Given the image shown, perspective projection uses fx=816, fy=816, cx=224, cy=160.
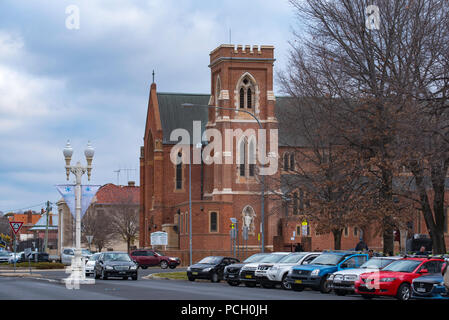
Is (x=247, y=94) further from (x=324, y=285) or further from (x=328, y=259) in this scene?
(x=324, y=285)

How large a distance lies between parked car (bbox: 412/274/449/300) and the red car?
25.4 inches

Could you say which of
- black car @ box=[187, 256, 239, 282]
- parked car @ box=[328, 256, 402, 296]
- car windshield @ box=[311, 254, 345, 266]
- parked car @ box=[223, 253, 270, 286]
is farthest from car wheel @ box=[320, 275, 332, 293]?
black car @ box=[187, 256, 239, 282]

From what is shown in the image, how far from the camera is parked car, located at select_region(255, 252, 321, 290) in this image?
105 feet

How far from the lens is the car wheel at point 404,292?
25391 millimetres

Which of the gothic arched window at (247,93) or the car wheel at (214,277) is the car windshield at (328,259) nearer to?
the car wheel at (214,277)

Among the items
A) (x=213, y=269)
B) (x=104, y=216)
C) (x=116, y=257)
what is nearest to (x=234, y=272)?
(x=213, y=269)

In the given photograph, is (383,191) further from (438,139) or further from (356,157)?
(438,139)

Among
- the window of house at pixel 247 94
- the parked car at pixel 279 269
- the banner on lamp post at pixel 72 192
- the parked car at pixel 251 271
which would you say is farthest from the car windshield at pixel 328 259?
the window of house at pixel 247 94

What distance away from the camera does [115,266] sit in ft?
124

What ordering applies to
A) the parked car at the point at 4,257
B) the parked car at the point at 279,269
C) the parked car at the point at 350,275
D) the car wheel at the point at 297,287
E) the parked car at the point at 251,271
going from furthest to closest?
the parked car at the point at 4,257 → the parked car at the point at 251,271 → the parked car at the point at 279,269 → the car wheel at the point at 297,287 → the parked car at the point at 350,275

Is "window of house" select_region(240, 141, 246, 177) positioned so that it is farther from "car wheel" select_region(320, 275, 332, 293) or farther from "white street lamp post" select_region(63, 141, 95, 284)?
"car wheel" select_region(320, 275, 332, 293)

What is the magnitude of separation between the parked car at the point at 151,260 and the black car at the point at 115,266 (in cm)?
2074

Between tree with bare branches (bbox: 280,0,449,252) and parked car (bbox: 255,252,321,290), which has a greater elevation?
tree with bare branches (bbox: 280,0,449,252)

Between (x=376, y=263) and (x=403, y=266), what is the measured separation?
1.89m
